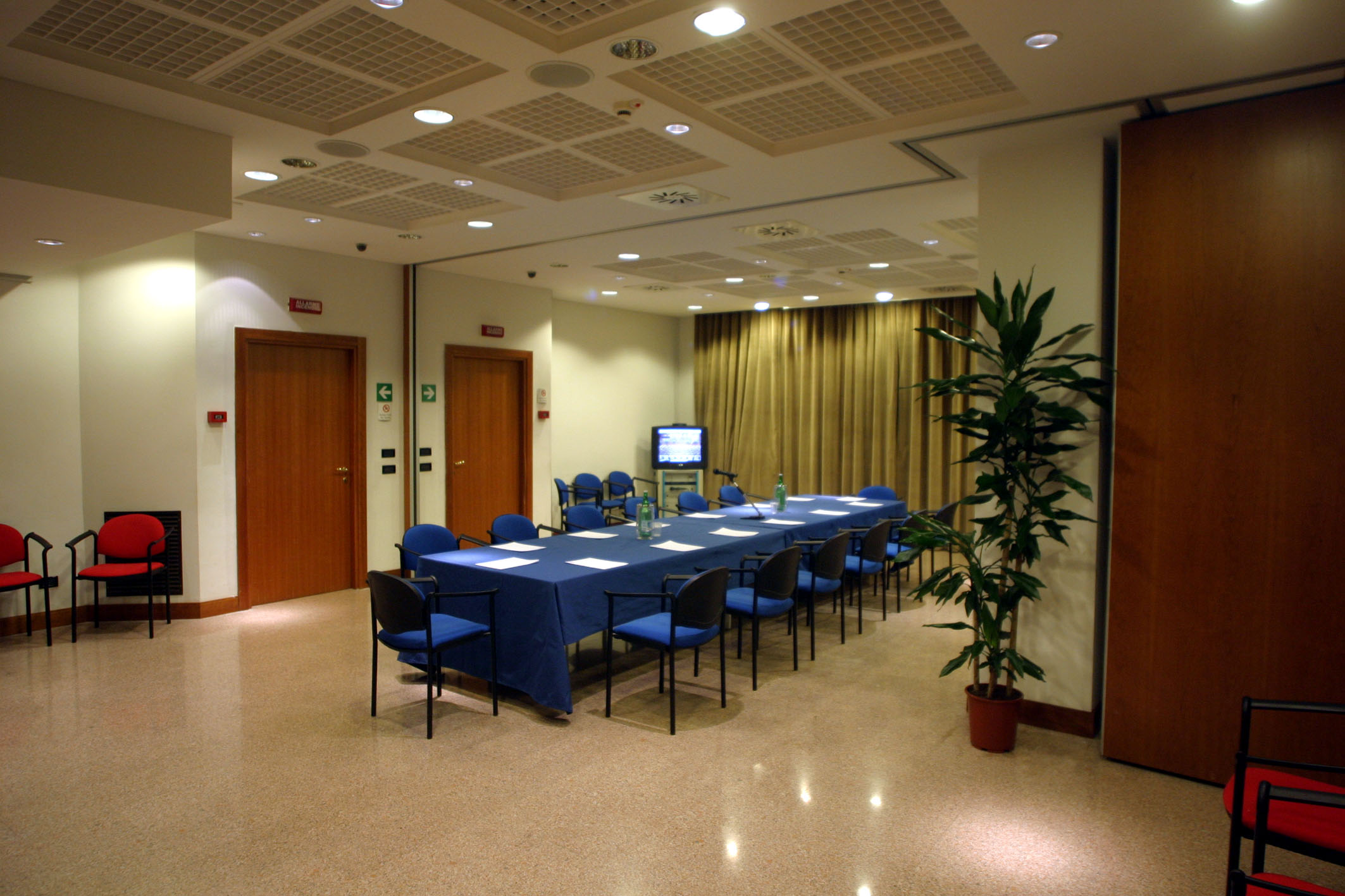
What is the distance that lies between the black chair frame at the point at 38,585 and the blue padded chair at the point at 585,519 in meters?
3.55

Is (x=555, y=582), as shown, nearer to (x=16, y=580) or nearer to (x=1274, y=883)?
(x=1274, y=883)

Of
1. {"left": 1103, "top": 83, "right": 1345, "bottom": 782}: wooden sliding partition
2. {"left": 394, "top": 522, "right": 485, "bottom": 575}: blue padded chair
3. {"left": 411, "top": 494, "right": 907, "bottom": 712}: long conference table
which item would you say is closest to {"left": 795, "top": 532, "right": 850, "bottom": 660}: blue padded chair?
{"left": 411, "top": 494, "right": 907, "bottom": 712}: long conference table

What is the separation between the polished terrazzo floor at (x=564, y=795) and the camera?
2.82 m

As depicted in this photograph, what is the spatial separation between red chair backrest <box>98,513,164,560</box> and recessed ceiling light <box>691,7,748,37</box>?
5.37 meters

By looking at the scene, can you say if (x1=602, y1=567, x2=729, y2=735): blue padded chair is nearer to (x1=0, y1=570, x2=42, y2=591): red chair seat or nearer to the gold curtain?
(x1=0, y1=570, x2=42, y2=591): red chair seat

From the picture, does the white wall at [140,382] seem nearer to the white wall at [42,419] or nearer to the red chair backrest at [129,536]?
the white wall at [42,419]

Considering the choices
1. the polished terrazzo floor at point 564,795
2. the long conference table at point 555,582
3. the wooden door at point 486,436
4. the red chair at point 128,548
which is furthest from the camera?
the wooden door at point 486,436

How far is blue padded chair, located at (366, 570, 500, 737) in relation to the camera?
3895 mm

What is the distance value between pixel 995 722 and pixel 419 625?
2779mm

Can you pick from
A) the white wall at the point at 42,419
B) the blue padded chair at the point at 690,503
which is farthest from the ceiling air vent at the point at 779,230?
the white wall at the point at 42,419

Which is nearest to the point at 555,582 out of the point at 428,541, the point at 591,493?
the point at 428,541

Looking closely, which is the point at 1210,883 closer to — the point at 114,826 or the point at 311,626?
the point at 114,826

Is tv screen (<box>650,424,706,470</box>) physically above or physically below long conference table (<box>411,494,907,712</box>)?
above

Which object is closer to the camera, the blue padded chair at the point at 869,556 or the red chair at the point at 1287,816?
the red chair at the point at 1287,816
